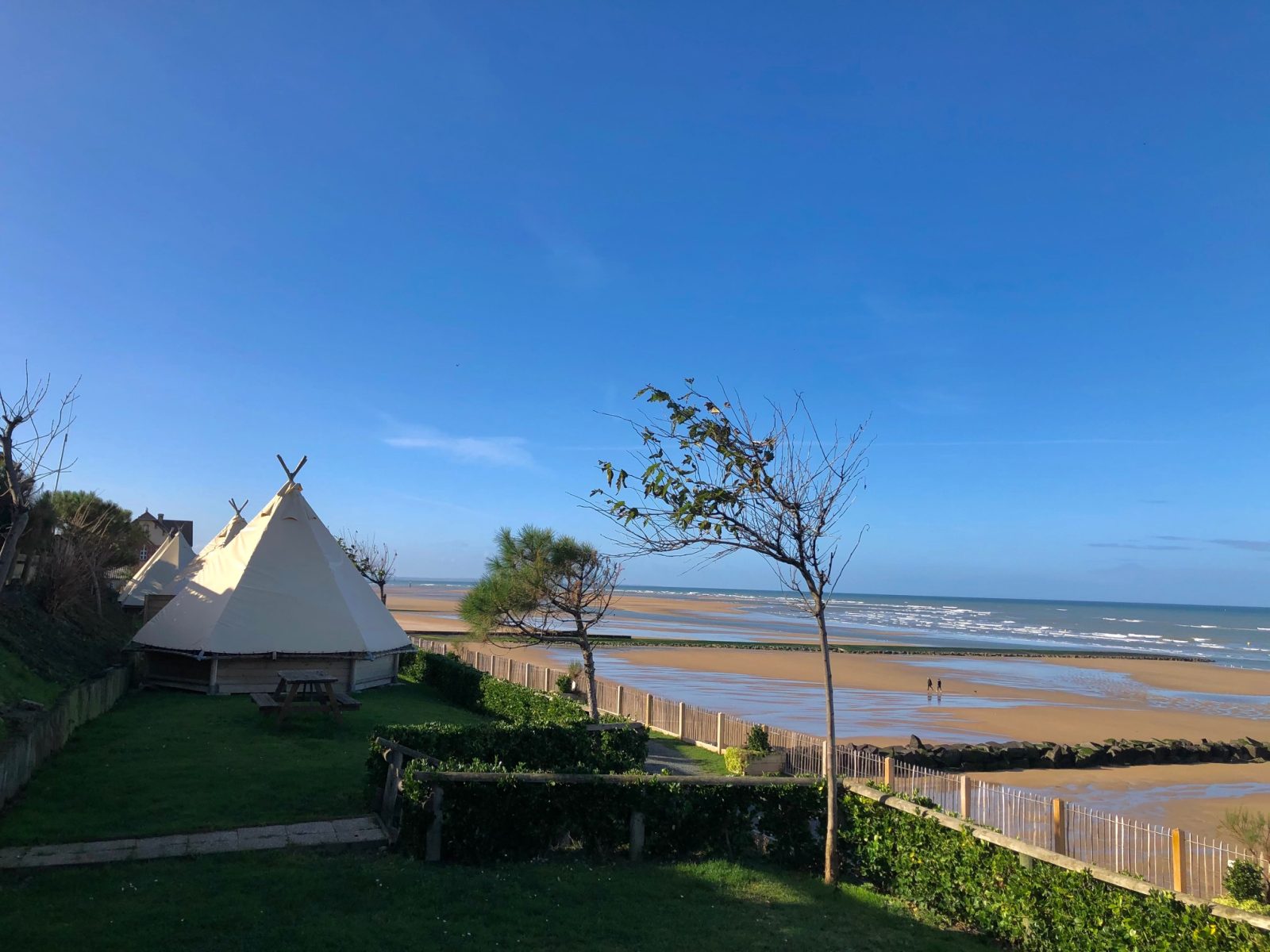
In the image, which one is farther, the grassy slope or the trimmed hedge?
the grassy slope

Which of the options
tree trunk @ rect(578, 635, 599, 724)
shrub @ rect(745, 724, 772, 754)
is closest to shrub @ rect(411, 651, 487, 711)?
tree trunk @ rect(578, 635, 599, 724)

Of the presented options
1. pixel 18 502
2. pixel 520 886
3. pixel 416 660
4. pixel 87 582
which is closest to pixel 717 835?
pixel 520 886

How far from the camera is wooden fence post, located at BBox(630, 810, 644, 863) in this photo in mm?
8984

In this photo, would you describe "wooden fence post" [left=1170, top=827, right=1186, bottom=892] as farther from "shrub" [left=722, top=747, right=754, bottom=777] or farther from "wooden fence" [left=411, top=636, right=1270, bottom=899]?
"shrub" [left=722, top=747, right=754, bottom=777]

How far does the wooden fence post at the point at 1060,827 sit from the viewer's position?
29.8ft

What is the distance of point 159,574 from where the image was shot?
36.7 meters

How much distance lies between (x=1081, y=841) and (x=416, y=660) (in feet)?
67.6

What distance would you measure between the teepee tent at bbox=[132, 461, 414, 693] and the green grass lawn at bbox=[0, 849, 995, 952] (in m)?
13.2

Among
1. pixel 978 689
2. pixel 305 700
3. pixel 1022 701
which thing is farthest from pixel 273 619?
pixel 978 689

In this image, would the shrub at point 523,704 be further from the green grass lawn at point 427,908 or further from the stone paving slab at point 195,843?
the green grass lawn at point 427,908

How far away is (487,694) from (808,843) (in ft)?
38.4

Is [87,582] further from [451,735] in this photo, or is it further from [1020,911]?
[1020,911]

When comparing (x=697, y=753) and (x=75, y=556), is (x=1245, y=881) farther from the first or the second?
(x=75, y=556)

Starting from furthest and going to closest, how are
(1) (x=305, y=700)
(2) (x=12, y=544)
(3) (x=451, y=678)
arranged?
(3) (x=451, y=678)
(1) (x=305, y=700)
(2) (x=12, y=544)
